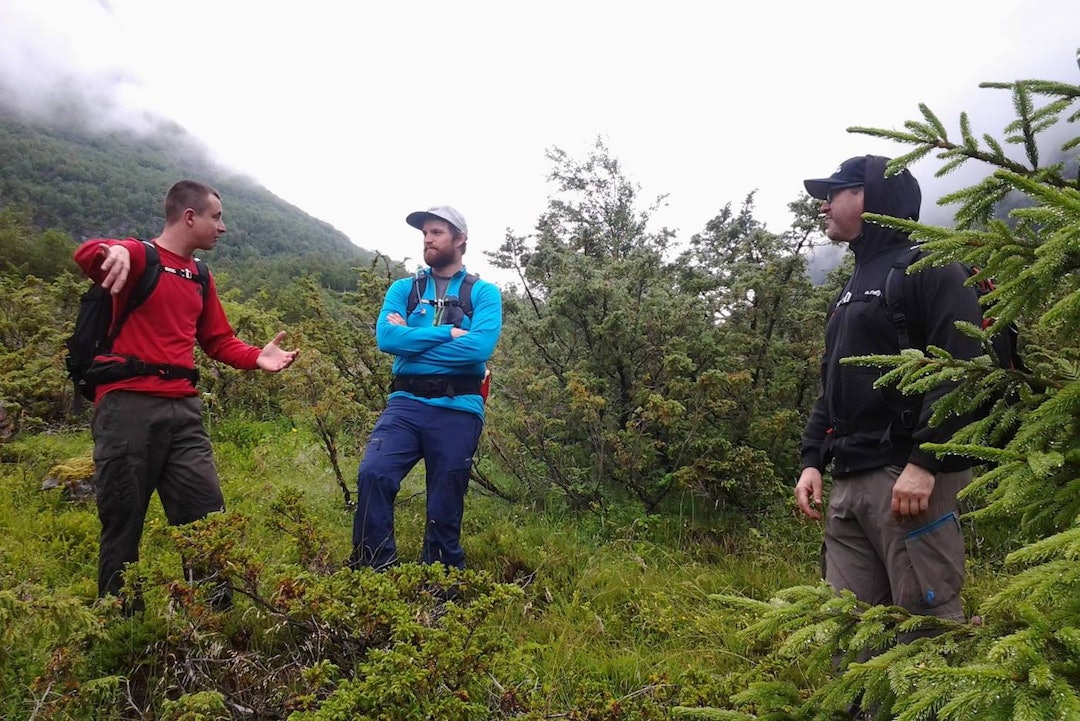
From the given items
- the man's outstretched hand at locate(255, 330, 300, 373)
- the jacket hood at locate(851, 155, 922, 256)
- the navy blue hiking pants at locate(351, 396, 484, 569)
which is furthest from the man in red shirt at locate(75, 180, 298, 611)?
the jacket hood at locate(851, 155, 922, 256)

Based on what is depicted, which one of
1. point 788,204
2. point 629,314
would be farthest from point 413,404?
point 788,204

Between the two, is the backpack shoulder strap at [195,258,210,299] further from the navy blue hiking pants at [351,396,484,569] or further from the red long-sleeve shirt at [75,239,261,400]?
the navy blue hiking pants at [351,396,484,569]

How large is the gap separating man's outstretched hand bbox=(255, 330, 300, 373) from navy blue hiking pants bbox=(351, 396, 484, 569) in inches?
27.1

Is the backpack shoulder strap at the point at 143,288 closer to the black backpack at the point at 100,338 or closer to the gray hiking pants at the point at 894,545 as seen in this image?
the black backpack at the point at 100,338

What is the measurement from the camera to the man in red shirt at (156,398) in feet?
9.66

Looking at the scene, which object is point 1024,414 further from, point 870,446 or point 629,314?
point 629,314

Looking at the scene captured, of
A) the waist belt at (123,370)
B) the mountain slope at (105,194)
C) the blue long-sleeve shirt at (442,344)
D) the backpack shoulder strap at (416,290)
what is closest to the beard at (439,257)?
the backpack shoulder strap at (416,290)

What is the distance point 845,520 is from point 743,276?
295 cm

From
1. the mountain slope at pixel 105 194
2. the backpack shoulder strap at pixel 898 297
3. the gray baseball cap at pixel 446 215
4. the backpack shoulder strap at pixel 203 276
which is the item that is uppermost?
the mountain slope at pixel 105 194

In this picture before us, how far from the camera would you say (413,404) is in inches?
145

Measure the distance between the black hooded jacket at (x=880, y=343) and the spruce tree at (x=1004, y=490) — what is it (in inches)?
17.6

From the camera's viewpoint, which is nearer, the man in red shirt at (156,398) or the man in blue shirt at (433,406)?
the man in red shirt at (156,398)

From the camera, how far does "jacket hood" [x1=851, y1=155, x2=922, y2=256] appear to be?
2.51 m

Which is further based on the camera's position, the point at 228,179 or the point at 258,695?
the point at 228,179
